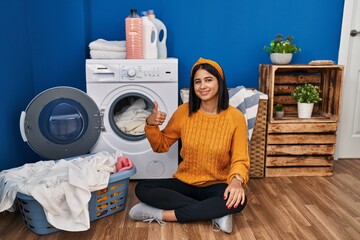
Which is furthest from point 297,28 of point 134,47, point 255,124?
point 134,47

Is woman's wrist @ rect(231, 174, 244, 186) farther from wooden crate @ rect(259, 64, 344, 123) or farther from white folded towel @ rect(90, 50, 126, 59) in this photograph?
white folded towel @ rect(90, 50, 126, 59)

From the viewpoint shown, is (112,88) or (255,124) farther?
(255,124)

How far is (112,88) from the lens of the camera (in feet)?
6.94

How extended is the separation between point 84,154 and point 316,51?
1.87m

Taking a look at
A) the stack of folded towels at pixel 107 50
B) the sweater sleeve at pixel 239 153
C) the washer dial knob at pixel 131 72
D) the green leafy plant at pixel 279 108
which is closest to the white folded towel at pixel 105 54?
the stack of folded towels at pixel 107 50

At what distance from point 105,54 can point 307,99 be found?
139cm

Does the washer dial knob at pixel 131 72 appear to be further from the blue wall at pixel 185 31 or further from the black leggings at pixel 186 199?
the black leggings at pixel 186 199

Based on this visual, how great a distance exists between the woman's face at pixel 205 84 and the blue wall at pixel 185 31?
98cm

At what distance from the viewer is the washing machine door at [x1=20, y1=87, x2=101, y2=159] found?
6.35 feet

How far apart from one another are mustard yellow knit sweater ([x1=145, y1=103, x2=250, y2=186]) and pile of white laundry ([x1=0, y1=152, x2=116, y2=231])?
1.17ft

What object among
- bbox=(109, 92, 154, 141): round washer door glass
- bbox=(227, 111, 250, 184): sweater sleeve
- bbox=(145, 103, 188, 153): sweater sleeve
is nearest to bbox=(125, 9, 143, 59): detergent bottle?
bbox=(109, 92, 154, 141): round washer door glass

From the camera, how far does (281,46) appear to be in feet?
7.88

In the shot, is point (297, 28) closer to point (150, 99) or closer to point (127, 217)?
point (150, 99)

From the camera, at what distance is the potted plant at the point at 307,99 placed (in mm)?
2365
